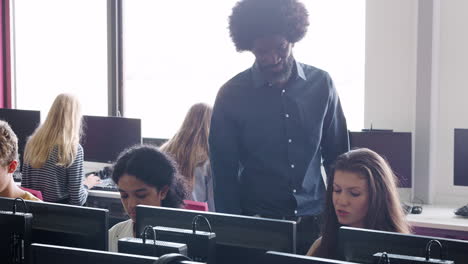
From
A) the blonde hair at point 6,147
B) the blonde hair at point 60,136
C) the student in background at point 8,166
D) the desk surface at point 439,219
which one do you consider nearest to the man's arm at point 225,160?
the student in background at point 8,166

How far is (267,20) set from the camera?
260cm

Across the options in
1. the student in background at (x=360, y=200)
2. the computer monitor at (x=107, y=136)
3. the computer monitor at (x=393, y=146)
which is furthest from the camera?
the computer monitor at (x=107, y=136)

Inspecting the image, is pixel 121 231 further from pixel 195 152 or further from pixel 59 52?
pixel 59 52

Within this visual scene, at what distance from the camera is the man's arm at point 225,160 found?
8.81 feet

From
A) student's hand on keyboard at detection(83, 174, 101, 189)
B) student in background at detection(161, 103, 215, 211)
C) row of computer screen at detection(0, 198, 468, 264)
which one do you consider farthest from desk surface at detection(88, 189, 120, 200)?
row of computer screen at detection(0, 198, 468, 264)

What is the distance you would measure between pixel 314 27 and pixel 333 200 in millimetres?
2790

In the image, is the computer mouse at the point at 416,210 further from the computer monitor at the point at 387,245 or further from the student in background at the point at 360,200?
the computer monitor at the point at 387,245

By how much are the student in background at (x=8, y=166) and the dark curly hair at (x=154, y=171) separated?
24.1 inches

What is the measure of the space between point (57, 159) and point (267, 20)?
2.42m

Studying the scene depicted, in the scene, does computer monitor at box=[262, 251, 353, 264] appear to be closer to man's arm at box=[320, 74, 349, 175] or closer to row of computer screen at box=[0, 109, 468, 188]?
man's arm at box=[320, 74, 349, 175]

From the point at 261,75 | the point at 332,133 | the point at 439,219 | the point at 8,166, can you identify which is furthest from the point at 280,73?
the point at 439,219

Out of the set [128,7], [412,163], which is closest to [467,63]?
[412,163]

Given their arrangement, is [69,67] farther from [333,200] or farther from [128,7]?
[333,200]

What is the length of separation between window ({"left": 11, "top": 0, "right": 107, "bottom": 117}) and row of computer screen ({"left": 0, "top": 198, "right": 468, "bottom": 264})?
4062mm
